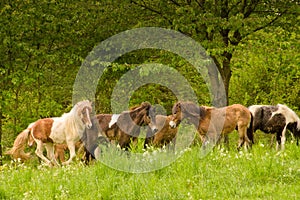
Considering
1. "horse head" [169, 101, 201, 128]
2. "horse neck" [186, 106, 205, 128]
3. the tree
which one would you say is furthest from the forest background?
"horse head" [169, 101, 201, 128]

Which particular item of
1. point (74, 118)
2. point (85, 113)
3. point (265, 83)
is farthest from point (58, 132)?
point (265, 83)

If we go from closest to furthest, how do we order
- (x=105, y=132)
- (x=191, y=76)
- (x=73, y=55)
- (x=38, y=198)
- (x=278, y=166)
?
1. (x=38, y=198)
2. (x=278, y=166)
3. (x=105, y=132)
4. (x=73, y=55)
5. (x=191, y=76)

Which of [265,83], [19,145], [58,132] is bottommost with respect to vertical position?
[19,145]

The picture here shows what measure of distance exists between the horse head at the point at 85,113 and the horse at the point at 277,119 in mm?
5989

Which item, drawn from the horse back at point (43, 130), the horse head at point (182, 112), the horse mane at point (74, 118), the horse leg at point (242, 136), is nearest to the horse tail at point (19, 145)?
the horse back at point (43, 130)

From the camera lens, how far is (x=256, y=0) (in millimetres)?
19844

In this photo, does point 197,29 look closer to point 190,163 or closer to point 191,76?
point 191,76

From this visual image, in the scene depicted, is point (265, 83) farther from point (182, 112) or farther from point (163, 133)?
point (182, 112)

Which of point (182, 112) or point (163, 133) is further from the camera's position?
point (163, 133)

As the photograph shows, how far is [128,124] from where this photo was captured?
45.5ft

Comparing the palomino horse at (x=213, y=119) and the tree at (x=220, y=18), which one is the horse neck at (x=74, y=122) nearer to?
the palomino horse at (x=213, y=119)

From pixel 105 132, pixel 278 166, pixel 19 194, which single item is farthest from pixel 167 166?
pixel 105 132

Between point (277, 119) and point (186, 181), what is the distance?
8.97m

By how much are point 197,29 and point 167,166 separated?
417 inches
